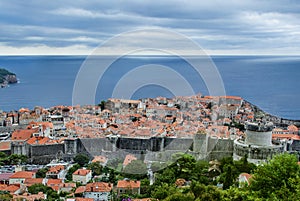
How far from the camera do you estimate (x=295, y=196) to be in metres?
3.49

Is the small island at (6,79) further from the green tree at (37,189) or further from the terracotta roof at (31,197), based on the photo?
the terracotta roof at (31,197)

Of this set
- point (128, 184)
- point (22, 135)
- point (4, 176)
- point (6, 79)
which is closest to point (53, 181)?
point (4, 176)

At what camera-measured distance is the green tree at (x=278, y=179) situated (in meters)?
3.70

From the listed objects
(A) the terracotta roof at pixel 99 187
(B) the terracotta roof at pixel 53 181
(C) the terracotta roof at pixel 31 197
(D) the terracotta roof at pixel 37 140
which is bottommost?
(B) the terracotta roof at pixel 53 181

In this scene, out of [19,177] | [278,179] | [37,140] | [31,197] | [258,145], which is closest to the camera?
[278,179]

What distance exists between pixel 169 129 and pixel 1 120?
8.12 m

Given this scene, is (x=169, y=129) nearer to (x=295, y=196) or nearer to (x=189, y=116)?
(x=189, y=116)

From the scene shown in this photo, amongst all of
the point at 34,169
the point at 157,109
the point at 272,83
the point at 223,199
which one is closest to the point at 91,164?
the point at 34,169

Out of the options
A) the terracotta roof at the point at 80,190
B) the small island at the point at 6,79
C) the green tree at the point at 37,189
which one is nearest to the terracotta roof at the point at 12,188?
the green tree at the point at 37,189

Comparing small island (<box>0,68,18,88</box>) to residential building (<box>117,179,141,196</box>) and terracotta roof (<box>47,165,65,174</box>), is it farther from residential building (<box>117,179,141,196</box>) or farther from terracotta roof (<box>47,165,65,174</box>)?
residential building (<box>117,179,141,196</box>)

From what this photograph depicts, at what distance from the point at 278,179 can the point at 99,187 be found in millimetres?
4595

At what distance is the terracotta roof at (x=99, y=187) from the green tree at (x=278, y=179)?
13.8ft

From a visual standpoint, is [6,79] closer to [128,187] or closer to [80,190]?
[80,190]

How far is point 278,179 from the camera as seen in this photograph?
3.88m
